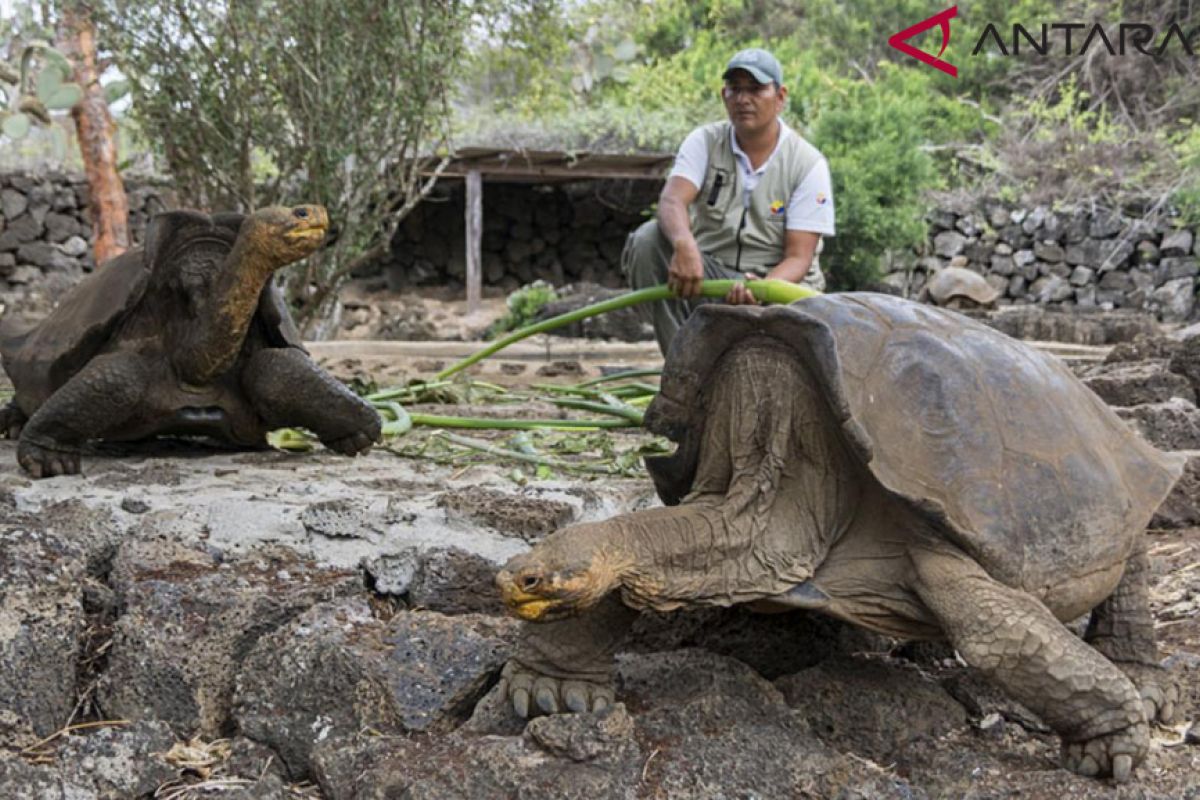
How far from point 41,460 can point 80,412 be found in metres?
0.15

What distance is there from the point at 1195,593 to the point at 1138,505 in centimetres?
79

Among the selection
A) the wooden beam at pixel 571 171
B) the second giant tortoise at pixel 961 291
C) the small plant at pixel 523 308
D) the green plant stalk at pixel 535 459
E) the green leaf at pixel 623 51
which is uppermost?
the green leaf at pixel 623 51

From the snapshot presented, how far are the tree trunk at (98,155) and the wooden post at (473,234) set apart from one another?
16.7 feet

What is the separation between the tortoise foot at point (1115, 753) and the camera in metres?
1.82

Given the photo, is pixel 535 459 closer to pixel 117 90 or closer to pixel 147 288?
pixel 147 288

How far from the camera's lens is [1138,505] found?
2164mm

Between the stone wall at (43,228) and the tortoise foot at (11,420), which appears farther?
the stone wall at (43,228)

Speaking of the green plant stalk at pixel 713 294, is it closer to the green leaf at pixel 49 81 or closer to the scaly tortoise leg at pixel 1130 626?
the scaly tortoise leg at pixel 1130 626

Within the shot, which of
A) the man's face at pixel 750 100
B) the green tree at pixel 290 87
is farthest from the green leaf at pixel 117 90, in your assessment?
the man's face at pixel 750 100

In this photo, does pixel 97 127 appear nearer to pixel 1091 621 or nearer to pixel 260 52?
pixel 260 52

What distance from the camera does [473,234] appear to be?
14469 millimetres

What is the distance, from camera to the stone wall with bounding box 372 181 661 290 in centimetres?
1795

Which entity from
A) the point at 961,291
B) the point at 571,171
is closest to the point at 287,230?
the point at 961,291

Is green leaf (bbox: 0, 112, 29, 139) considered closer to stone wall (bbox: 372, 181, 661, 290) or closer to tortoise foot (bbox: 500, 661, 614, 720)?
tortoise foot (bbox: 500, 661, 614, 720)
